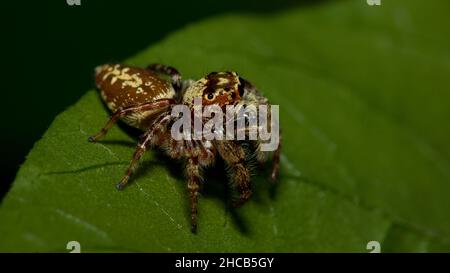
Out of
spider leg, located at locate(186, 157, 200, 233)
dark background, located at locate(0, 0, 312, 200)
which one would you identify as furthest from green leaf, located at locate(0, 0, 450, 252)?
dark background, located at locate(0, 0, 312, 200)

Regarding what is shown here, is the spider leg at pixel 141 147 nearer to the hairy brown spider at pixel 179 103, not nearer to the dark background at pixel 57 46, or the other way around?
the hairy brown spider at pixel 179 103

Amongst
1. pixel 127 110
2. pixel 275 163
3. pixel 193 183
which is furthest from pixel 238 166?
pixel 127 110

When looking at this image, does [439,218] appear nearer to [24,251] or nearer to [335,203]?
[335,203]

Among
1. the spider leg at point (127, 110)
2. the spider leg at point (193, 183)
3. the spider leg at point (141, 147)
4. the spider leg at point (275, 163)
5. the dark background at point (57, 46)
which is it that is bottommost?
the dark background at point (57, 46)

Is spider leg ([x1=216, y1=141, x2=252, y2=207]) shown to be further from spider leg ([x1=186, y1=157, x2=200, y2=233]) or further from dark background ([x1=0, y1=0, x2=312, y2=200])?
dark background ([x1=0, y1=0, x2=312, y2=200])

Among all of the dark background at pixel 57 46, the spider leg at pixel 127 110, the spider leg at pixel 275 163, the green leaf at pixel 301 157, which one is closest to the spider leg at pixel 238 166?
the green leaf at pixel 301 157

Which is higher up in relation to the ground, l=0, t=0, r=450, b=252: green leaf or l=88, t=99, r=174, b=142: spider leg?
l=88, t=99, r=174, b=142: spider leg

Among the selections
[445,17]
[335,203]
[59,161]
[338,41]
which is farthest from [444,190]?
[59,161]
